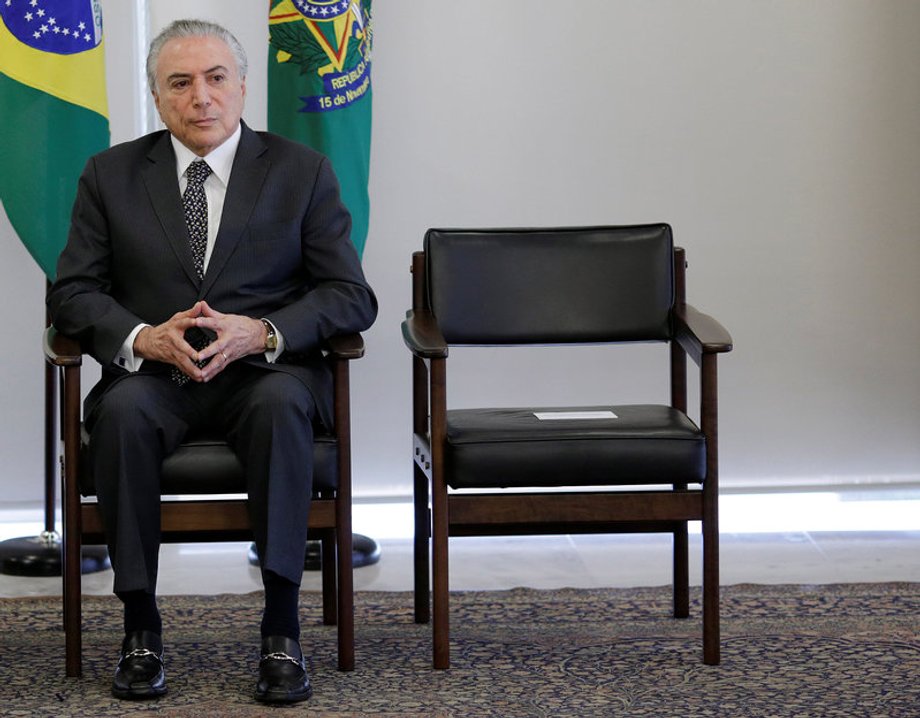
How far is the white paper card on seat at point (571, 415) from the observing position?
2819mm

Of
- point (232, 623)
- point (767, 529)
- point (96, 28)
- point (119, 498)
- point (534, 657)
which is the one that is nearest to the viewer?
point (119, 498)

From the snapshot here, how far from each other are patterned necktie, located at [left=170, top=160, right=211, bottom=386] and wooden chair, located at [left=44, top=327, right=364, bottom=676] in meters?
0.22

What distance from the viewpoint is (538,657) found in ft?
9.15

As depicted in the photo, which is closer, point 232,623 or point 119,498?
point 119,498

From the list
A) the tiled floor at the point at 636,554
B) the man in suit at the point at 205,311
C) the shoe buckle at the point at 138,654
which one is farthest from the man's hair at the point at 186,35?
the tiled floor at the point at 636,554

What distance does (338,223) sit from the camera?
2871 millimetres

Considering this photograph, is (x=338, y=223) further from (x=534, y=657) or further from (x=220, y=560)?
(x=220, y=560)

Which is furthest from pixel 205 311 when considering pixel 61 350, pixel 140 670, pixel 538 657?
pixel 538 657

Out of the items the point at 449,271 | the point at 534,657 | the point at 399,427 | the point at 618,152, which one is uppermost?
the point at 618,152

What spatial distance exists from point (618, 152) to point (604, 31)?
1.16 feet

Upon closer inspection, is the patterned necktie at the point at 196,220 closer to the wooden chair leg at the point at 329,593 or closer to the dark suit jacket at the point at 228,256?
the dark suit jacket at the point at 228,256

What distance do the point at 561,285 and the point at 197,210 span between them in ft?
2.68

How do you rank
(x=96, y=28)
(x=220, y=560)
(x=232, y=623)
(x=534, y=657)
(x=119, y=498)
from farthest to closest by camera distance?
1. (x=220, y=560)
2. (x=96, y=28)
3. (x=232, y=623)
4. (x=534, y=657)
5. (x=119, y=498)

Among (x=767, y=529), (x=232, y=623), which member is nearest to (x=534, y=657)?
(x=232, y=623)
